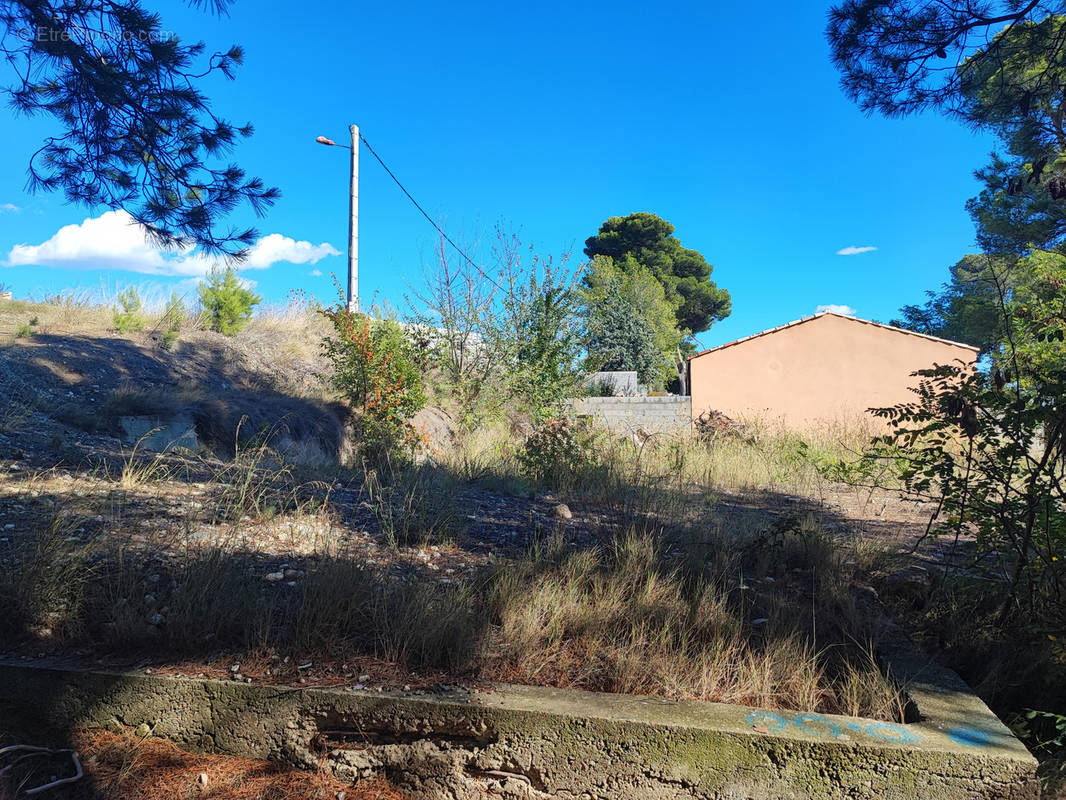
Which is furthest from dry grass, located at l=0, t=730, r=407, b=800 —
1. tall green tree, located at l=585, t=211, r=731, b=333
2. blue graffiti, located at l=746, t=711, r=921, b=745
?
tall green tree, located at l=585, t=211, r=731, b=333

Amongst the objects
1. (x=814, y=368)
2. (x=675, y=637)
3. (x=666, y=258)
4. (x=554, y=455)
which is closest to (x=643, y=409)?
(x=814, y=368)

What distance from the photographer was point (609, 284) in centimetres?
3278

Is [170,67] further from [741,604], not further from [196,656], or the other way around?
[741,604]

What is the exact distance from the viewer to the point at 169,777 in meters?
2.23

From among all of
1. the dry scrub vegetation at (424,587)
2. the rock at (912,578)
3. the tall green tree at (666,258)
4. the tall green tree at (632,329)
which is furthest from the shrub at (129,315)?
the tall green tree at (666,258)

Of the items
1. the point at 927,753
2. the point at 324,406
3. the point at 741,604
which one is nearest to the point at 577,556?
the point at 741,604

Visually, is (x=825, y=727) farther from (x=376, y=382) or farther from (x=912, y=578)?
(x=376, y=382)

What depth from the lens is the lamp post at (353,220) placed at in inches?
507

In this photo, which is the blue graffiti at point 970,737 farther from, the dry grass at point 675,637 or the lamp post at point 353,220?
the lamp post at point 353,220

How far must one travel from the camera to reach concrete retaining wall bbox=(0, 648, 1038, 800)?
83.7 inches

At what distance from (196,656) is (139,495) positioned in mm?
A: 1914

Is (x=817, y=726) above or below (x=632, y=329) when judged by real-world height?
below

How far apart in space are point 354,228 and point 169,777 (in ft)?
40.1

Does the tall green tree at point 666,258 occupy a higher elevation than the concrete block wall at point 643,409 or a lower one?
higher
